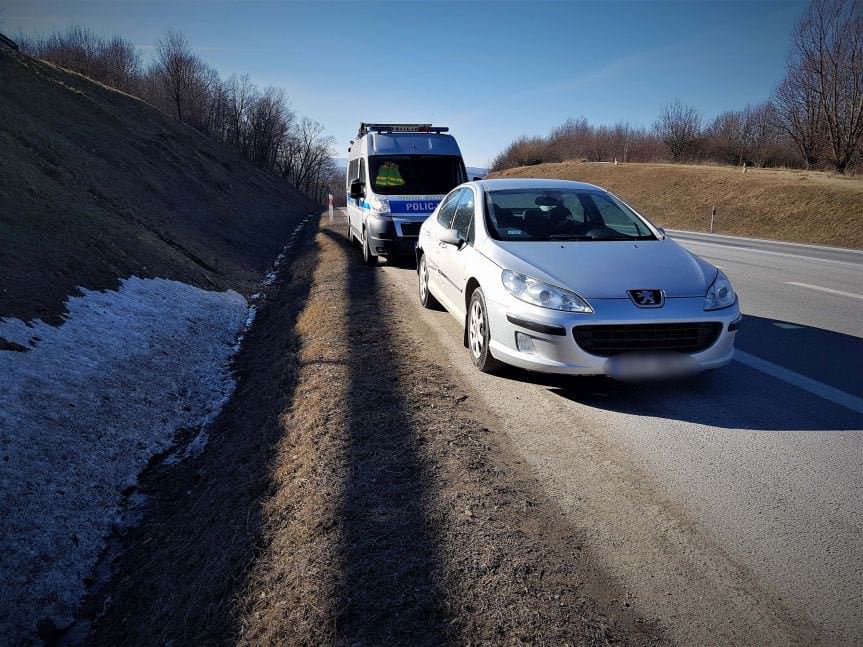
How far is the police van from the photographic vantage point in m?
10.8

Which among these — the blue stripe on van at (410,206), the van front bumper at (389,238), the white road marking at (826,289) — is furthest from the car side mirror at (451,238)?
the white road marking at (826,289)

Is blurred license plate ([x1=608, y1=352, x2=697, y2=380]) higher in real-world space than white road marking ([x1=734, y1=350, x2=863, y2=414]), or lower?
higher

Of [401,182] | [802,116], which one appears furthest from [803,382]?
[802,116]

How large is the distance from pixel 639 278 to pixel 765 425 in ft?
4.31

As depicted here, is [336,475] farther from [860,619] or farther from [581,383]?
[860,619]

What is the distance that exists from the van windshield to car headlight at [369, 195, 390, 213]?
0.29 metres

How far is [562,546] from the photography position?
8.63ft

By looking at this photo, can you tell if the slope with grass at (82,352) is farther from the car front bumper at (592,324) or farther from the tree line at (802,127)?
the tree line at (802,127)

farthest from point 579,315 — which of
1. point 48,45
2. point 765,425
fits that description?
point 48,45

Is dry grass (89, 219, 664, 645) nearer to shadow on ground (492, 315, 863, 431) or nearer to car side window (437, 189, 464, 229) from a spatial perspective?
shadow on ground (492, 315, 863, 431)

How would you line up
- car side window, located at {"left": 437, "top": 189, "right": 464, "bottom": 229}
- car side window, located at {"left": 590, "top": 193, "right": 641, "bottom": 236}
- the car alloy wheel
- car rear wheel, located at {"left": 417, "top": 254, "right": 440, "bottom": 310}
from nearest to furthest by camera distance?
the car alloy wheel, car side window, located at {"left": 590, "top": 193, "right": 641, "bottom": 236}, car side window, located at {"left": 437, "top": 189, "right": 464, "bottom": 229}, car rear wheel, located at {"left": 417, "top": 254, "right": 440, "bottom": 310}

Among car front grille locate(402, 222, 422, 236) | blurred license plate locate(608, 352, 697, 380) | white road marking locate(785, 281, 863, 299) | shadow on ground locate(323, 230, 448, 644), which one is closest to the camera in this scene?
shadow on ground locate(323, 230, 448, 644)

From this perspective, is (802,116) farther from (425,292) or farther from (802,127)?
(425,292)

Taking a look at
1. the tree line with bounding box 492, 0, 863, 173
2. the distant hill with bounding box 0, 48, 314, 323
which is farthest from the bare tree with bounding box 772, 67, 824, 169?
the distant hill with bounding box 0, 48, 314, 323
